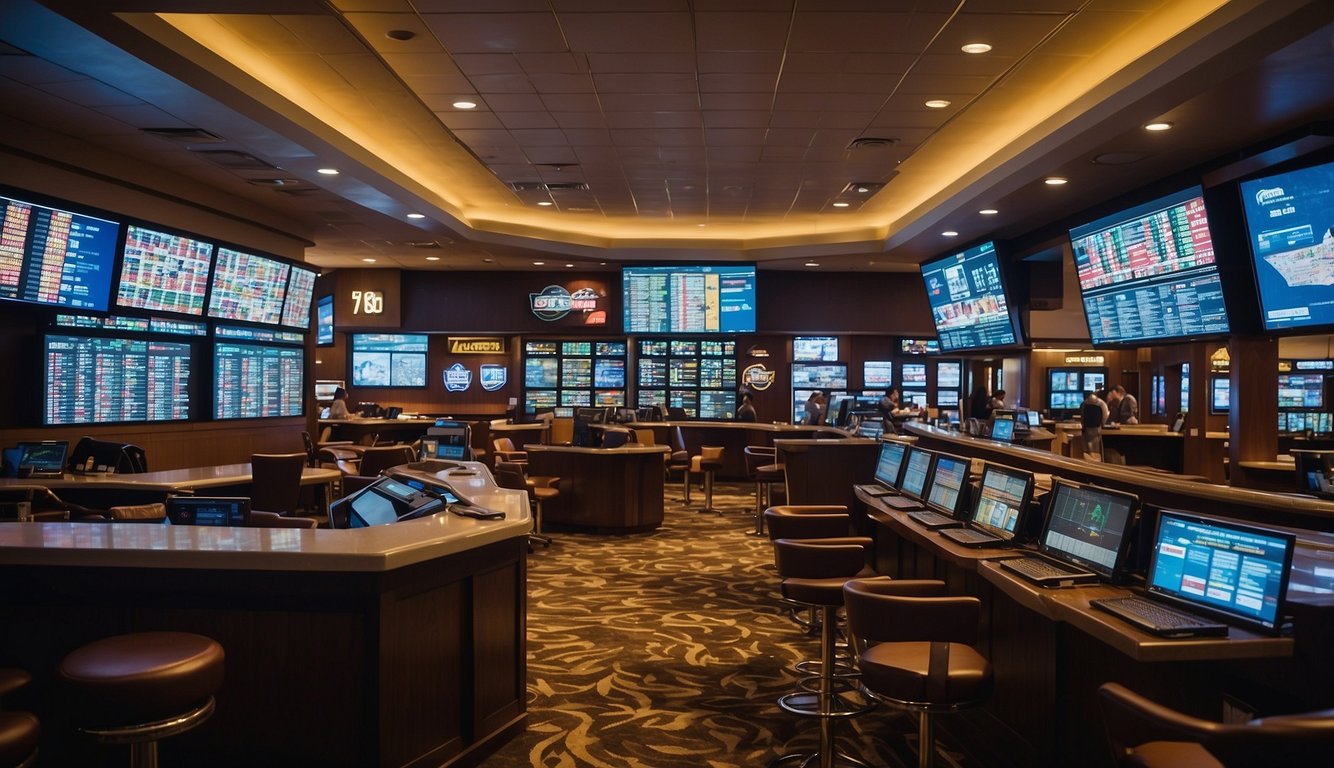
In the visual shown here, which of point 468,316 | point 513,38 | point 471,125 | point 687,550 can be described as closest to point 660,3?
point 513,38

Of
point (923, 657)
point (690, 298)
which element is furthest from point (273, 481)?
point (690, 298)

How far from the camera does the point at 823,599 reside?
412 centimetres

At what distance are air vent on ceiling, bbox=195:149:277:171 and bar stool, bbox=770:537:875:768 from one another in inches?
205

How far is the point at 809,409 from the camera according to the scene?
43.7 ft

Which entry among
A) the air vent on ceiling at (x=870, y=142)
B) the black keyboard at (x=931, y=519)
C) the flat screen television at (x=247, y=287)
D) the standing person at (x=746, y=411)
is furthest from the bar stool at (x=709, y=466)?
the black keyboard at (x=931, y=519)

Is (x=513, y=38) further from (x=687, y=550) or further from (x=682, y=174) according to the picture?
(x=687, y=550)

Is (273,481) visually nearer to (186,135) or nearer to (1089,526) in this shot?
(186,135)

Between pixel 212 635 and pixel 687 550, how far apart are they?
562cm

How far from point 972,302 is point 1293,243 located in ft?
15.2

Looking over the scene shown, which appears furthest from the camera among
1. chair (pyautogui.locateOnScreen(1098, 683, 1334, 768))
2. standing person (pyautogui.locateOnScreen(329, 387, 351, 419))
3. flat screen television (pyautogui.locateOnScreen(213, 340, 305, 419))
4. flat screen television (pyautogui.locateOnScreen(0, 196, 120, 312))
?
standing person (pyautogui.locateOnScreen(329, 387, 351, 419))

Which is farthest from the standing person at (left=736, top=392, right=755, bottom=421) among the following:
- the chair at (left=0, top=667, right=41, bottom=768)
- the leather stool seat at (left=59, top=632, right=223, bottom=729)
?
the chair at (left=0, top=667, right=41, bottom=768)

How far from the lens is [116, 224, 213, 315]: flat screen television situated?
7602 mm

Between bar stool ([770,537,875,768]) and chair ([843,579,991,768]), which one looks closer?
chair ([843,579,991,768])

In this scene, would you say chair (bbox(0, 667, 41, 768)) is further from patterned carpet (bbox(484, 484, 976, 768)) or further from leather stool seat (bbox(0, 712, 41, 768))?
patterned carpet (bbox(484, 484, 976, 768))
